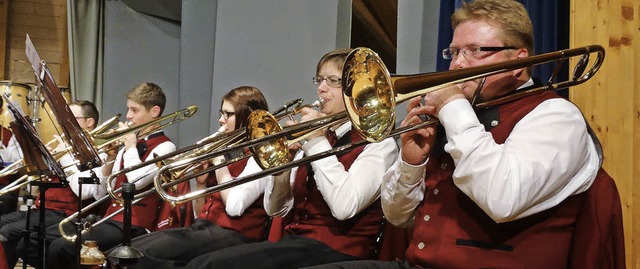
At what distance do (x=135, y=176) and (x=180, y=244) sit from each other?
98cm

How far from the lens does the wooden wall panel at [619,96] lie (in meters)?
2.44

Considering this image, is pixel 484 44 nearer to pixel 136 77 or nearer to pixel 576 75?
pixel 576 75

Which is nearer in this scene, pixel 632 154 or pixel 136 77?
pixel 632 154

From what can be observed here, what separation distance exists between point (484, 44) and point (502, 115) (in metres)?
0.21

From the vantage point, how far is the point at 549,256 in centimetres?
175

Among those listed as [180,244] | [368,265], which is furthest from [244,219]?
[368,265]

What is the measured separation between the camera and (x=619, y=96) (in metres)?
2.46

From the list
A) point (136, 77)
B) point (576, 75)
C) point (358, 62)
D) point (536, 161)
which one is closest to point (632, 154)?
point (576, 75)

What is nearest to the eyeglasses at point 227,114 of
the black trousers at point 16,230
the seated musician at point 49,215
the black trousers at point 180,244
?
the black trousers at point 180,244

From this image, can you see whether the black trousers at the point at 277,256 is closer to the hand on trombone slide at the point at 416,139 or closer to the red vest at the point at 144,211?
the hand on trombone slide at the point at 416,139

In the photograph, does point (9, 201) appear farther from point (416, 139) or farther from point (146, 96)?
point (416, 139)

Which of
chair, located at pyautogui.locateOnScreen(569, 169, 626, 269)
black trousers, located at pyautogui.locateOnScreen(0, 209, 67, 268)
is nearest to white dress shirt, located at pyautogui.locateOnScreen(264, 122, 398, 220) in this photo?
chair, located at pyautogui.locateOnScreen(569, 169, 626, 269)

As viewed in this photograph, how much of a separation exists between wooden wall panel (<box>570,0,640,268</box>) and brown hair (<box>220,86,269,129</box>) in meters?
1.63

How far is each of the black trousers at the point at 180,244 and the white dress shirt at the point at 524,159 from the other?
5.13 ft
